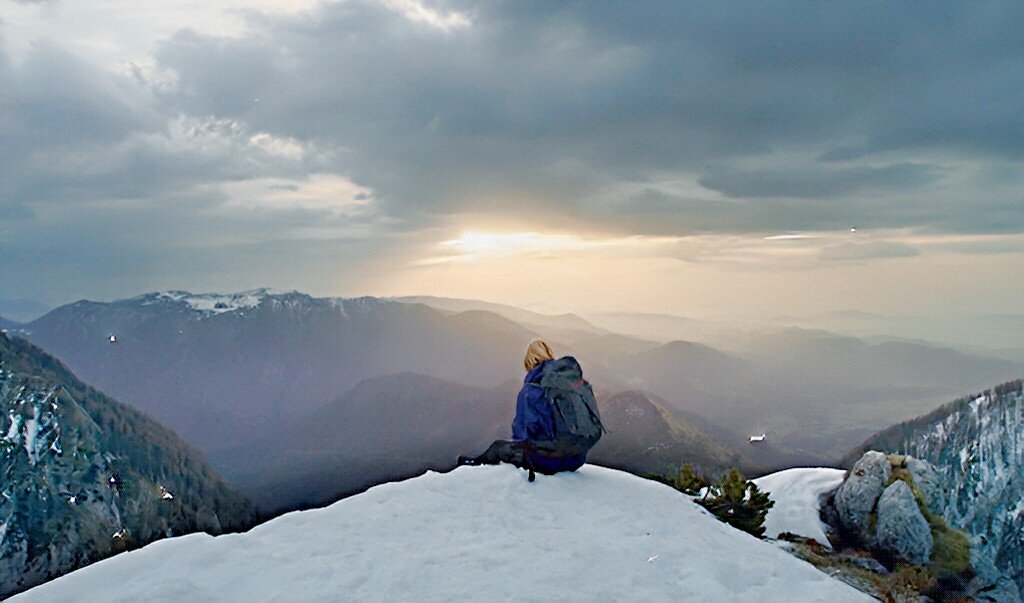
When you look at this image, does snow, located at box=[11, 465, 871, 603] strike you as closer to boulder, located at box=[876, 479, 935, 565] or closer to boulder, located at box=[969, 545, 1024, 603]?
boulder, located at box=[876, 479, 935, 565]

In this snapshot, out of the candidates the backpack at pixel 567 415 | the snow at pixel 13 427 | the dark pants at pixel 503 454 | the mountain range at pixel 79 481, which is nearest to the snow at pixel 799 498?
the backpack at pixel 567 415

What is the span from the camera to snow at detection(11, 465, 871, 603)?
967cm

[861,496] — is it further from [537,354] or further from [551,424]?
[537,354]

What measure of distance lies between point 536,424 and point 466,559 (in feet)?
17.4

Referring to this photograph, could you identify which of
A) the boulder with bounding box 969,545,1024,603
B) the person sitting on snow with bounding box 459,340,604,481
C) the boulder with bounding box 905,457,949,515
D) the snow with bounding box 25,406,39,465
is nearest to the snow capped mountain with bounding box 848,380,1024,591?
the boulder with bounding box 905,457,949,515

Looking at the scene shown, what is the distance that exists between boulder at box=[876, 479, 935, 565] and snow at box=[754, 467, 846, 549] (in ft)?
7.05

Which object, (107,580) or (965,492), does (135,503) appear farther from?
(965,492)

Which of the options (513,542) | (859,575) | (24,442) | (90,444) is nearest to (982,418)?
(859,575)

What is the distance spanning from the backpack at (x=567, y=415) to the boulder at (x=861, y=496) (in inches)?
538

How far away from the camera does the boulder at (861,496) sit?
72.0ft

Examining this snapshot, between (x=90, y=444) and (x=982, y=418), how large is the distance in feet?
789

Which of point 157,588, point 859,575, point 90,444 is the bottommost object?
point 90,444

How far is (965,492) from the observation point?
127625mm

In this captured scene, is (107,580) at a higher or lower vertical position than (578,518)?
higher
